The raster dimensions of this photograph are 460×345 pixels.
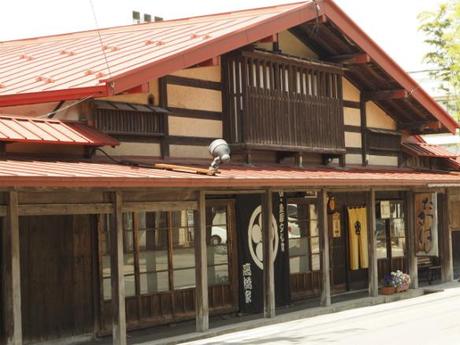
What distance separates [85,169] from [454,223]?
17.4m

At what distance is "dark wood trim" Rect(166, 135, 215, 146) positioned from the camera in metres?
17.4

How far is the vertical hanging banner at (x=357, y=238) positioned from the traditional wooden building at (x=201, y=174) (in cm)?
4

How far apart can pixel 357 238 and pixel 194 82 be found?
7.01 m

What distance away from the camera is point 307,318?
59.6 feet

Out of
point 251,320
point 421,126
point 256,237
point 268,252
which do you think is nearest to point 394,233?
point 421,126

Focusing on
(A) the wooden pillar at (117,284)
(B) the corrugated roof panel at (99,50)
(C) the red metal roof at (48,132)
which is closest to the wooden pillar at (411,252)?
(B) the corrugated roof panel at (99,50)

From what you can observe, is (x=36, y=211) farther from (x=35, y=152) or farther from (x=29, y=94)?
(x=29, y=94)

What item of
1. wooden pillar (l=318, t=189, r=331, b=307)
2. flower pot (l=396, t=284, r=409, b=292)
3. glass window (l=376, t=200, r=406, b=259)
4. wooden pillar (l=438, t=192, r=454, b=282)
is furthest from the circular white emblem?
wooden pillar (l=438, t=192, r=454, b=282)

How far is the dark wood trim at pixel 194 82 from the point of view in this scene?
17469 millimetres

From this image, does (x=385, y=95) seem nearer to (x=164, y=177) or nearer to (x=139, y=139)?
(x=139, y=139)

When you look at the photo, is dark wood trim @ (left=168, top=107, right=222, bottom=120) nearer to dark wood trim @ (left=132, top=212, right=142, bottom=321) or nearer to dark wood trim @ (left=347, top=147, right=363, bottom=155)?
dark wood trim @ (left=132, top=212, right=142, bottom=321)

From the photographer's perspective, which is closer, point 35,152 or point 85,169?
point 85,169

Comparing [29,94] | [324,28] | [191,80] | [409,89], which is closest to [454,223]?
[409,89]

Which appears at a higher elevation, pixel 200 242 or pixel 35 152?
pixel 35 152
